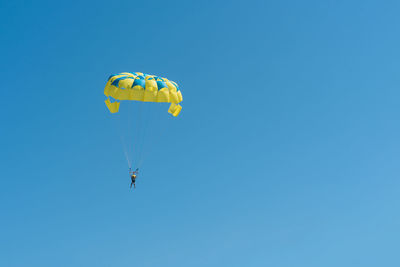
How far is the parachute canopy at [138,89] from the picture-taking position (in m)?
46.5

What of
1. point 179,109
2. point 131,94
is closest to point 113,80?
point 131,94

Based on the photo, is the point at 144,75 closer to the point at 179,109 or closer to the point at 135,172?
the point at 179,109

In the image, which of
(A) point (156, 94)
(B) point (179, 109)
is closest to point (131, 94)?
(A) point (156, 94)

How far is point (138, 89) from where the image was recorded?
46.5 meters

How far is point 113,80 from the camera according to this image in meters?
47.2

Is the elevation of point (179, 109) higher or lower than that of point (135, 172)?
higher

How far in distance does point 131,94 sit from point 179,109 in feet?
17.4

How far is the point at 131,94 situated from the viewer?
46.5 metres

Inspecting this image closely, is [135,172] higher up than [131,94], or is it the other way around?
[131,94]

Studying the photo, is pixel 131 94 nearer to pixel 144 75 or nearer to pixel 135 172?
pixel 144 75

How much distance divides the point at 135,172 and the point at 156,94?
25.7 ft

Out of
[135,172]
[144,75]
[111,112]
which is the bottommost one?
[135,172]

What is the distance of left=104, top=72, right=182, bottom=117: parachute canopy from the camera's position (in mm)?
46469

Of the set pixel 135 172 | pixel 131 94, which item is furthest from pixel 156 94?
pixel 135 172
